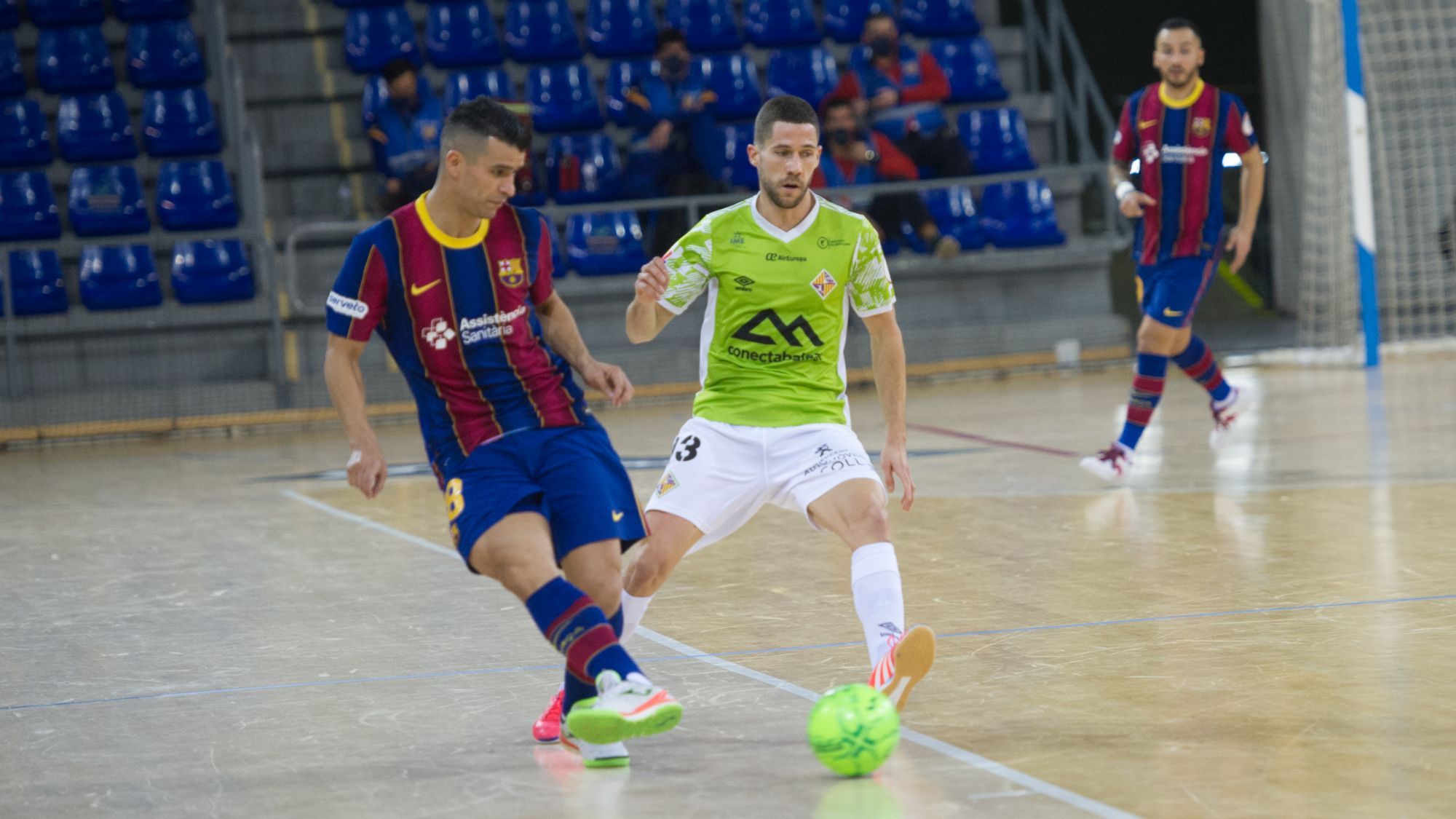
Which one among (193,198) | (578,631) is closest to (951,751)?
(578,631)

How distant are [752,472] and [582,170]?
439 inches

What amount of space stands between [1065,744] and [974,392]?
10484 mm

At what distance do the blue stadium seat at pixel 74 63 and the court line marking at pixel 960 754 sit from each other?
12543mm

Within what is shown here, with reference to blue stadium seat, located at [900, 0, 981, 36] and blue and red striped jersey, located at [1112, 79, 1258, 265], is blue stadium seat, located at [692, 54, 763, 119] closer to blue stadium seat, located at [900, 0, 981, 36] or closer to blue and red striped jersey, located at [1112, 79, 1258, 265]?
blue stadium seat, located at [900, 0, 981, 36]

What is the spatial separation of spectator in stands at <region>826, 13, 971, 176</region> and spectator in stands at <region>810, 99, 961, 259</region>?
218mm

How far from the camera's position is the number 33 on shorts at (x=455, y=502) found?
164 inches

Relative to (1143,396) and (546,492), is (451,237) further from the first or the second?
(1143,396)

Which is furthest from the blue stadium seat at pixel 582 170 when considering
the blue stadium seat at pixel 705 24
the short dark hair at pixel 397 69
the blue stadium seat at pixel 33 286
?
the blue stadium seat at pixel 33 286

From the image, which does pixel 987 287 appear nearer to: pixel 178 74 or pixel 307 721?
pixel 178 74

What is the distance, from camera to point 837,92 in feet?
49.3

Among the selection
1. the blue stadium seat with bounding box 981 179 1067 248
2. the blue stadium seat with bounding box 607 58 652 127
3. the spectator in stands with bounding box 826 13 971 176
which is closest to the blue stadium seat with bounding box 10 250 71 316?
the blue stadium seat with bounding box 607 58 652 127

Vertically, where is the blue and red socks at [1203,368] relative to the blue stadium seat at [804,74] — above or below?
below

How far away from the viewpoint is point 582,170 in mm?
15547

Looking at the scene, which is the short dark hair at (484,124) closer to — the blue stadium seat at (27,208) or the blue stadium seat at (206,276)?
the blue stadium seat at (206,276)
